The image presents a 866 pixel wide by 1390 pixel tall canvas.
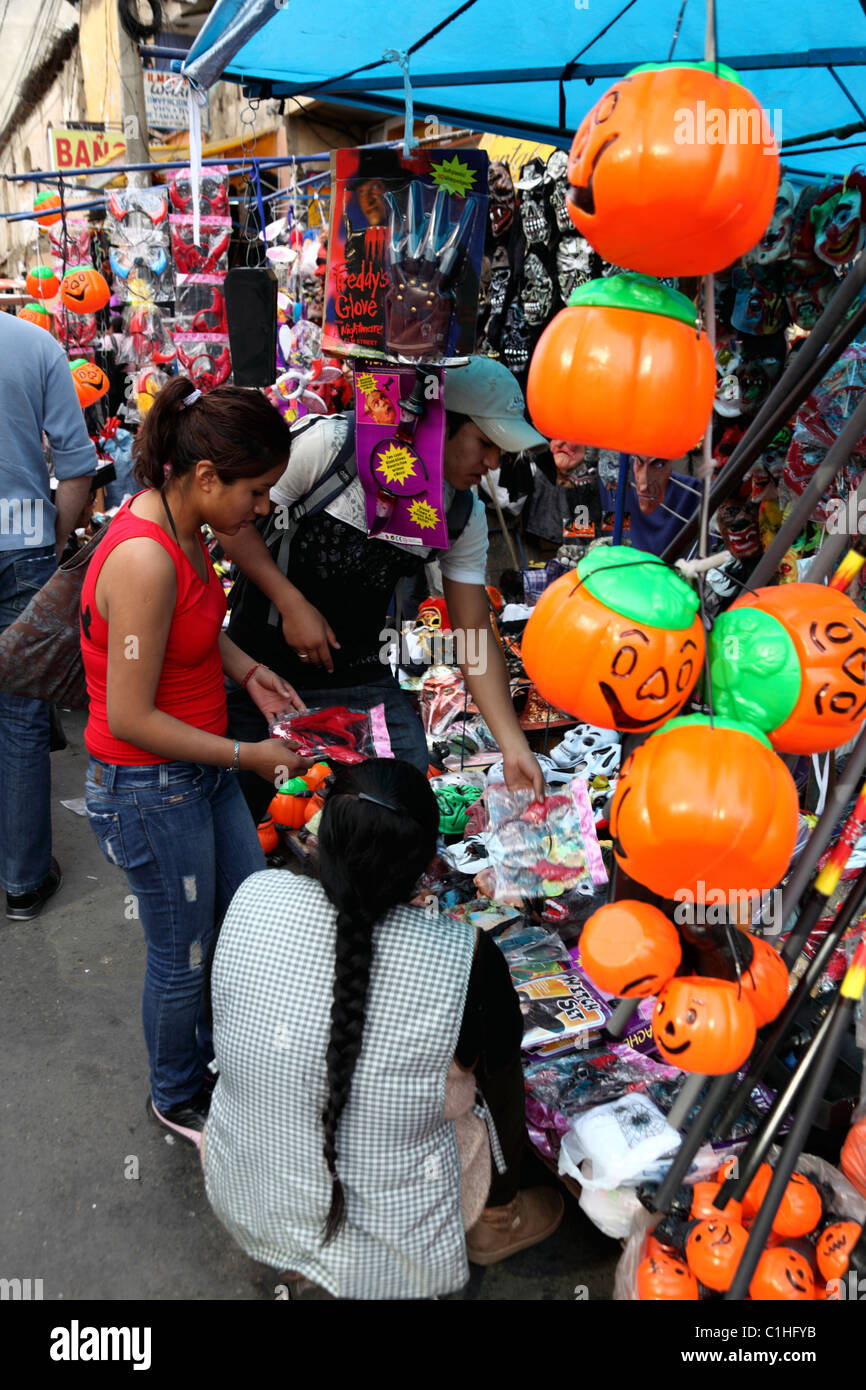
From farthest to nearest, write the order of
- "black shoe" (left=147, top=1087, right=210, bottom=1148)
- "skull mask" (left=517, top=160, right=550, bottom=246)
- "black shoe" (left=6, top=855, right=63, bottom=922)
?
"skull mask" (left=517, top=160, right=550, bottom=246)
"black shoe" (left=6, top=855, right=63, bottom=922)
"black shoe" (left=147, top=1087, right=210, bottom=1148)

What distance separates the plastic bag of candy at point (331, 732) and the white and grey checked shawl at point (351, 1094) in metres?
0.57

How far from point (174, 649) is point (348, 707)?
70 centimetres

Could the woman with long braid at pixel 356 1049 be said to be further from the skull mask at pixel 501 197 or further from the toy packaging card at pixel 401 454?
the skull mask at pixel 501 197

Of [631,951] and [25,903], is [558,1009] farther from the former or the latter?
[25,903]

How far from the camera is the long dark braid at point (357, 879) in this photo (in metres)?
1.57

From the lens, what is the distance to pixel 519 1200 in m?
2.13

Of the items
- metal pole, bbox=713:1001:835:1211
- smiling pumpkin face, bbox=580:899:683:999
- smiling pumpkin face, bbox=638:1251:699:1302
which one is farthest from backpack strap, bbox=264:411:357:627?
smiling pumpkin face, bbox=638:1251:699:1302

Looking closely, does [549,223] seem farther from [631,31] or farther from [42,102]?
[42,102]

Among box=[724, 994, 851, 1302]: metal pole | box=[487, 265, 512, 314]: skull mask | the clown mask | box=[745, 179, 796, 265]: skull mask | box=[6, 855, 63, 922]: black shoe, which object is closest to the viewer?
box=[724, 994, 851, 1302]: metal pole

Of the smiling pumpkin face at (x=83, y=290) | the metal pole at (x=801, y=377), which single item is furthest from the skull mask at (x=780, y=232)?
the smiling pumpkin face at (x=83, y=290)

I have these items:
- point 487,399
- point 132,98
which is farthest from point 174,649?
point 132,98

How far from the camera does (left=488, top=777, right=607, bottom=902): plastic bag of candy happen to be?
2506 mm

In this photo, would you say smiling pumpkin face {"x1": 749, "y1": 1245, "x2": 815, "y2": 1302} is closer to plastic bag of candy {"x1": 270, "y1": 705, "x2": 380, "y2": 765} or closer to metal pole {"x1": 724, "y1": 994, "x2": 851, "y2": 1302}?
metal pole {"x1": 724, "y1": 994, "x2": 851, "y2": 1302}
